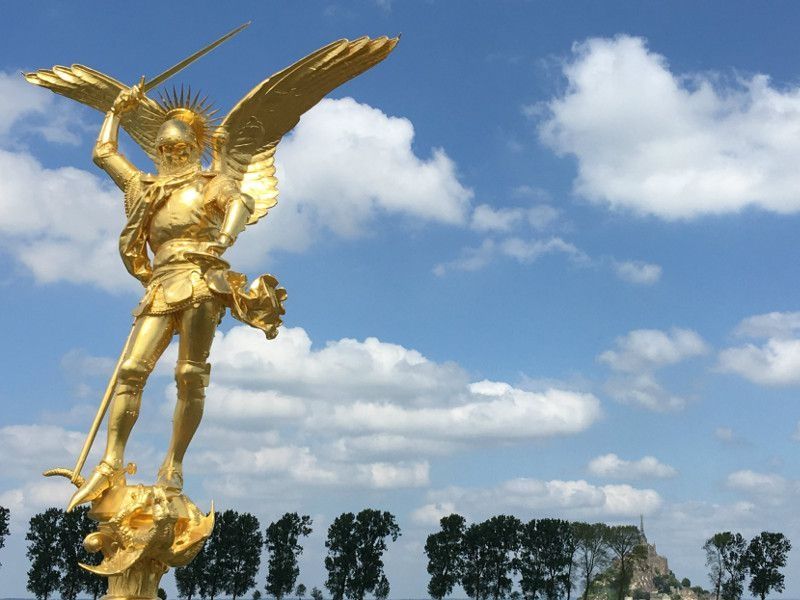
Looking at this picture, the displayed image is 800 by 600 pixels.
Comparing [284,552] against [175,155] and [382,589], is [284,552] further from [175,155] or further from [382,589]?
[175,155]

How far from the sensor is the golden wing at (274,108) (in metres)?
12.4

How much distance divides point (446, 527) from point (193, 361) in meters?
35.5

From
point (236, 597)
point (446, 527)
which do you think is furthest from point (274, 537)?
point (446, 527)

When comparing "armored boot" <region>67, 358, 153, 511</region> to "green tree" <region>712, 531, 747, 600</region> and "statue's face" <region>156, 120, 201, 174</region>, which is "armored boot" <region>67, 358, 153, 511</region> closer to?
"statue's face" <region>156, 120, 201, 174</region>

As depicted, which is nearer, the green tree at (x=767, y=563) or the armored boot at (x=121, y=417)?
the armored boot at (x=121, y=417)

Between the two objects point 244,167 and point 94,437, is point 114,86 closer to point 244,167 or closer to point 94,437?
point 244,167

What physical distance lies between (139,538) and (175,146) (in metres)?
5.10

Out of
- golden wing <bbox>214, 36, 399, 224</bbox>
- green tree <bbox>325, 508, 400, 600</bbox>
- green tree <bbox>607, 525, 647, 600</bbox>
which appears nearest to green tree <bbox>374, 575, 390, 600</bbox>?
green tree <bbox>325, 508, 400, 600</bbox>

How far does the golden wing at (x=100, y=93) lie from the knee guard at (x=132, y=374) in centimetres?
344

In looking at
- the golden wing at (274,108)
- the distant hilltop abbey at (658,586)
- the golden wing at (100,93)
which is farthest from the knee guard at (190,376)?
the distant hilltop abbey at (658,586)

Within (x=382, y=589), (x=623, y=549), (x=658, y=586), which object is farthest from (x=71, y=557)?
(x=658, y=586)

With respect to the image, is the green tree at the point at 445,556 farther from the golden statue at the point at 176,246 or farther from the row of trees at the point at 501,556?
the golden statue at the point at 176,246

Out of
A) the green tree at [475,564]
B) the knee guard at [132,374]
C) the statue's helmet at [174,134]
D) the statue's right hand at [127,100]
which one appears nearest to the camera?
the knee guard at [132,374]

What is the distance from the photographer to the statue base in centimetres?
1016
